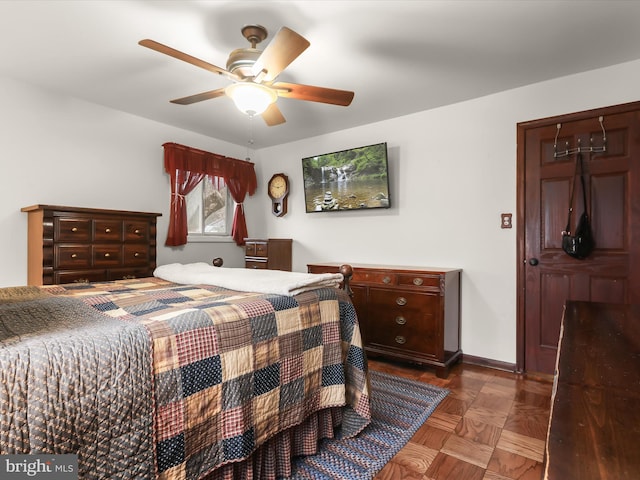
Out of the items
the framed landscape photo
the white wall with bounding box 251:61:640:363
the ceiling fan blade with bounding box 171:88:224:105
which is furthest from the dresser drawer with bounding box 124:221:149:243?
the white wall with bounding box 251:61:640:363

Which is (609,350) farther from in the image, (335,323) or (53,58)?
(53,58)

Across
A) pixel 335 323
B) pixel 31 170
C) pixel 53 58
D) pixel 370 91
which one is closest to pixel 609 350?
pixel 335 323

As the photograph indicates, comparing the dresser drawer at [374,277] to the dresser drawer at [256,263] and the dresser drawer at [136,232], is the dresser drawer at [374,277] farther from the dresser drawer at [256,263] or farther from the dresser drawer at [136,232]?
the dresser drawer at [136,232]

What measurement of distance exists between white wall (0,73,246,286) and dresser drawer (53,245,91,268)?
531 mm

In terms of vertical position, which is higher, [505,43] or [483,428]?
[505,43]

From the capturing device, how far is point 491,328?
9.67ft

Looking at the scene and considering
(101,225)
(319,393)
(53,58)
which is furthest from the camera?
(101,225)

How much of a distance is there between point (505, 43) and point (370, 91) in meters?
1.05

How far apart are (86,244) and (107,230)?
193 millimetres

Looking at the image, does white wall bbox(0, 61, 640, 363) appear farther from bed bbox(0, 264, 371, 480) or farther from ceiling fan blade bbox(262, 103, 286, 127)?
bed bbox(0, 264, 371, 480)

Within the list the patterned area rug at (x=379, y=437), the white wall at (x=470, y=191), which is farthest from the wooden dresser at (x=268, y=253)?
the patterned area rug at (x=379, y=437)

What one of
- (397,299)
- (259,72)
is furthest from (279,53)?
(397,299)

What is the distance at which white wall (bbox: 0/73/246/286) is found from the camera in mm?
2709

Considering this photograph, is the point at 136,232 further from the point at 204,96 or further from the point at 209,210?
the point at 204,96
